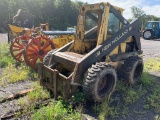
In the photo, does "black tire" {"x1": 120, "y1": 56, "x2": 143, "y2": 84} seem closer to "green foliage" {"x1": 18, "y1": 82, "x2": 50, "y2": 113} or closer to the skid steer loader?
the skid steer loader

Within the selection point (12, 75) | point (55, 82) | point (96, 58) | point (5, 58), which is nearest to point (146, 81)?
point (96, 58)

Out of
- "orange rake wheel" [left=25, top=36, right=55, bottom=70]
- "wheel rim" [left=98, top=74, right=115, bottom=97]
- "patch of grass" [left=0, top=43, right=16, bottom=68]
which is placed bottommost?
"wheel rim" [left=98, top=74, right=115, bottom=97]

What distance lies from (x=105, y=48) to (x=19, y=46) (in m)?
4.10

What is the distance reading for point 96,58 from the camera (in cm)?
475

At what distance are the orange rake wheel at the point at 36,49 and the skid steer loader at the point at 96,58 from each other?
1.29 metres

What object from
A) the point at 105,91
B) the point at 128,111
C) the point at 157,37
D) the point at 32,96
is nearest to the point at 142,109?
the point at 128,111

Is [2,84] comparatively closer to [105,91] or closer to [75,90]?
[75,90]

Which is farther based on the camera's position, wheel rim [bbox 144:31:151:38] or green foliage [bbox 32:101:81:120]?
wheel rim [bbox 144:31:151:38]

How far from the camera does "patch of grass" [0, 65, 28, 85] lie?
19.6ft

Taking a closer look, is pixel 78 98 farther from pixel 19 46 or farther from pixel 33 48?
pixel 19 46

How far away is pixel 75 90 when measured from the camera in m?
4.40

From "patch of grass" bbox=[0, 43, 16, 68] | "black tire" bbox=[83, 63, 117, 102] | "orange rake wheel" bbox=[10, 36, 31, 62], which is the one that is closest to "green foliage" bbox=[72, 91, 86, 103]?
"black tire" bbox=[83, 63, 117, 102]

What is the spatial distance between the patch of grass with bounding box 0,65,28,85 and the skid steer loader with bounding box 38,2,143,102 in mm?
1220

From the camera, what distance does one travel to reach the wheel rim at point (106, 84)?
4.72 m
